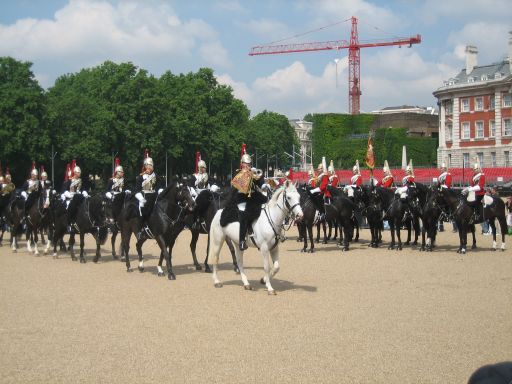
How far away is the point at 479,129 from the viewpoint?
9300 centimetres

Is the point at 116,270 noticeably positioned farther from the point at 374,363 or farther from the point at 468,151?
the point at 468,151

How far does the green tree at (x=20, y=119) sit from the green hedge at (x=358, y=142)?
157ft

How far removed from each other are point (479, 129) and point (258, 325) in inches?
3434

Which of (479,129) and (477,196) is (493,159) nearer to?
(479,129)

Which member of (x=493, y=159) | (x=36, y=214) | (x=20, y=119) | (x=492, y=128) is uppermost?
(x=492, y=128)

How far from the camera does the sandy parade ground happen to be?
8.98m

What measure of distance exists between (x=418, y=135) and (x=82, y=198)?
91959 mm

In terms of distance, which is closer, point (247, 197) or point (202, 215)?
point (247, 197)

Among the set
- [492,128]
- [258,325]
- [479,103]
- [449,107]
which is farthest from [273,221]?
[449,107]

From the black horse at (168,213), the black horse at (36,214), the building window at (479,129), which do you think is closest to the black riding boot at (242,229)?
the black horse at (168,213)

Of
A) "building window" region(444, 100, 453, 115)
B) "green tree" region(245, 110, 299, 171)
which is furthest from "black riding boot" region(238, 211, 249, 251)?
"green tree" region(245, 110, 299, 171)

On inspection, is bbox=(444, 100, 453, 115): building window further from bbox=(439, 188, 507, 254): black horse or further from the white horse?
the white horse

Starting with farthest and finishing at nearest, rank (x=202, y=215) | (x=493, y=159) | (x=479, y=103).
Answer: (x=479, y=103)
(x=493, y=159)
(x=202, y=215)

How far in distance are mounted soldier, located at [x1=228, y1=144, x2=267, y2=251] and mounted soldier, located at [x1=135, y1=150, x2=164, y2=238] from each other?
381 centimetres
